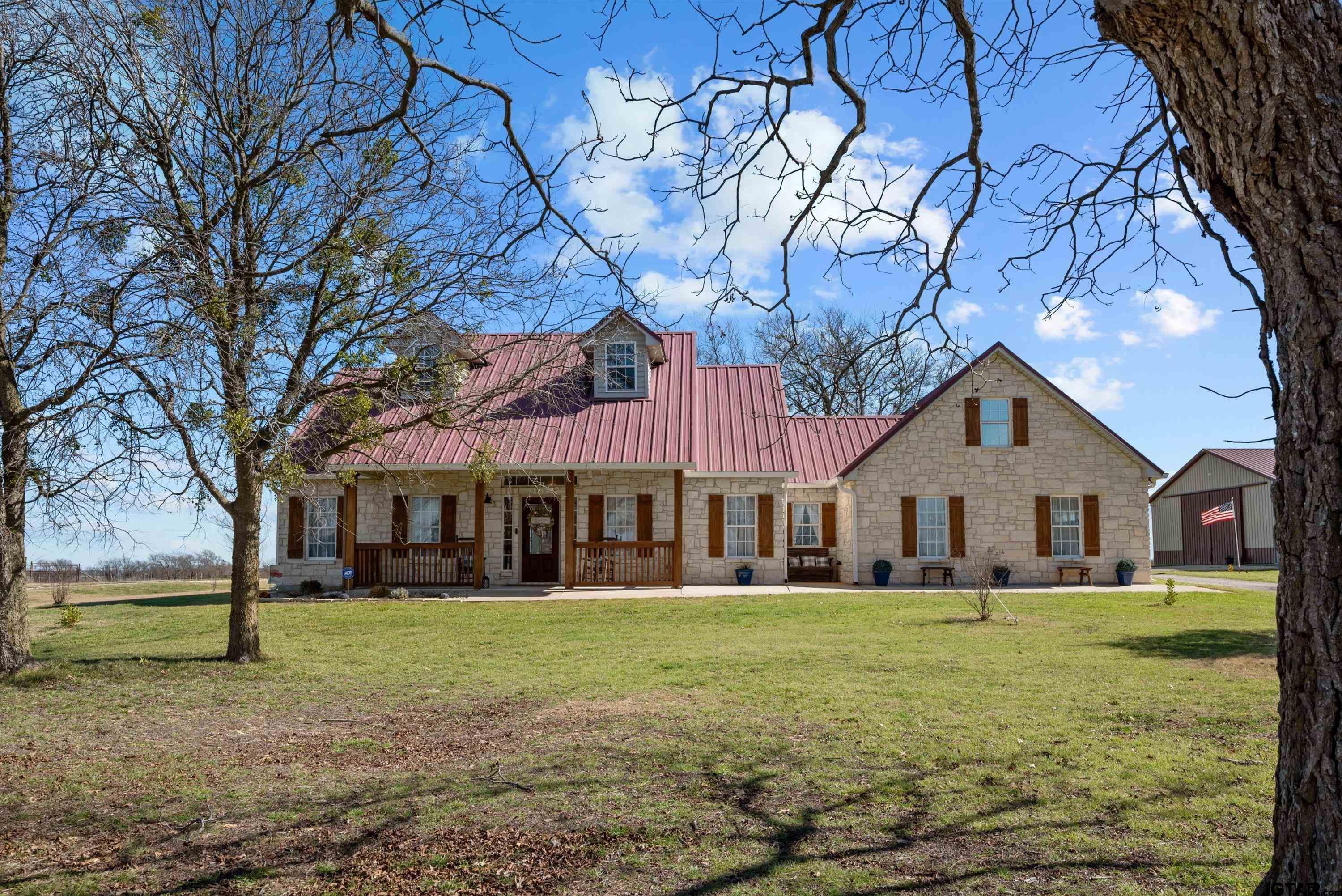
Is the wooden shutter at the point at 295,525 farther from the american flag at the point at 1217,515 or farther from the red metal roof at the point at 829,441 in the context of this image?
the american flag at the point at 1217,515

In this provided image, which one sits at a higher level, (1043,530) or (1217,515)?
(1217,515)

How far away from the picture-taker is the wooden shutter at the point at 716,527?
21391 millimetres

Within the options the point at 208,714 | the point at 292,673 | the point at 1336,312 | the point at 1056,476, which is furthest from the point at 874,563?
the point at 1336,312

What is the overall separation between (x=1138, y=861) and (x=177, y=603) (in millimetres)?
18618

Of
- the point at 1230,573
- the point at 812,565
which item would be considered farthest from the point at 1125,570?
the point at 1230,573

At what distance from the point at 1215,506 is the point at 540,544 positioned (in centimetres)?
2931

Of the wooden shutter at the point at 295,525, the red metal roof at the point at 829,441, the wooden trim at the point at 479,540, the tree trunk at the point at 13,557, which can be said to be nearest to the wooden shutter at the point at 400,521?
the wooden trim at the point at 479,540

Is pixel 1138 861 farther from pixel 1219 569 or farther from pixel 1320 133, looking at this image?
pixel 1219 569

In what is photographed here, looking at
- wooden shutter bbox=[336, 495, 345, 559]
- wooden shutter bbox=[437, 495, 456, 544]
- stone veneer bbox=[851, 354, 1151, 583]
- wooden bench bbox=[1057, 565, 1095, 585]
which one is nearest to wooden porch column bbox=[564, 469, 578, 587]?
wooden shutter bbox=[437, 495, 456, 544]

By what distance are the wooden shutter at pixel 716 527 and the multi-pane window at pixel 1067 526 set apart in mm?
7838

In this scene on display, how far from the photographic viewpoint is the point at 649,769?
5.87m

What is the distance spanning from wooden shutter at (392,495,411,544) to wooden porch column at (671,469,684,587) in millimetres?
6141

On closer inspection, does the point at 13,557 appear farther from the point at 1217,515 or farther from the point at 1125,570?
the point at 1217,515

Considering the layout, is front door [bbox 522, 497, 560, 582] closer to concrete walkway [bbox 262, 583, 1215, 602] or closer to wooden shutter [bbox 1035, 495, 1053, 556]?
concrete walkway [bbox 262, 583, 1215, 602]
